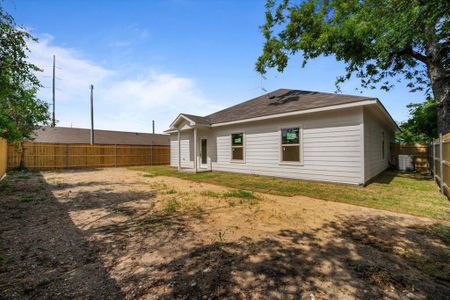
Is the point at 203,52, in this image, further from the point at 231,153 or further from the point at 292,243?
the point at 292,243

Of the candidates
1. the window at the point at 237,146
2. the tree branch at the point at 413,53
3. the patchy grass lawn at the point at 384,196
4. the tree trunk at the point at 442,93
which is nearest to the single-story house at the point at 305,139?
the window at the point at 237,146

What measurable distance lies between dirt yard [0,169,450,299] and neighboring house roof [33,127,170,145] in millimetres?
20261

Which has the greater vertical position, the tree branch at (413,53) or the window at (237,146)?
the tree branch at (413,53)

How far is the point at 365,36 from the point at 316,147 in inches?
223

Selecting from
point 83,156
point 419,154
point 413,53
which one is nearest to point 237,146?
point 413,53

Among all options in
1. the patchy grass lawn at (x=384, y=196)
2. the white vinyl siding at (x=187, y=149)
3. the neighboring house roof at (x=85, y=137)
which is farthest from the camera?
the neighboring house roof at (x=85, y=137)

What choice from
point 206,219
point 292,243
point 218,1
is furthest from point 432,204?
point 218,1

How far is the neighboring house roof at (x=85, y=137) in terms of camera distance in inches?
846

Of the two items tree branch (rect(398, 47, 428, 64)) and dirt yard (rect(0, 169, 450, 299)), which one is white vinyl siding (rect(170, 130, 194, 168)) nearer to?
dirt yard (rect(0, 169, 450, 299))

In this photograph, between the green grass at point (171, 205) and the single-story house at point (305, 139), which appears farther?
the single-story house at point (305, 139)

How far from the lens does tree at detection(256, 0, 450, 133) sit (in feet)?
26.5

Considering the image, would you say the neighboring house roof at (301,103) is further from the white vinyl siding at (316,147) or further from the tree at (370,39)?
the tree at (370,39)

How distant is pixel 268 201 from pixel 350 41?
9.34 m

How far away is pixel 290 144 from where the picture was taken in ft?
30.9
